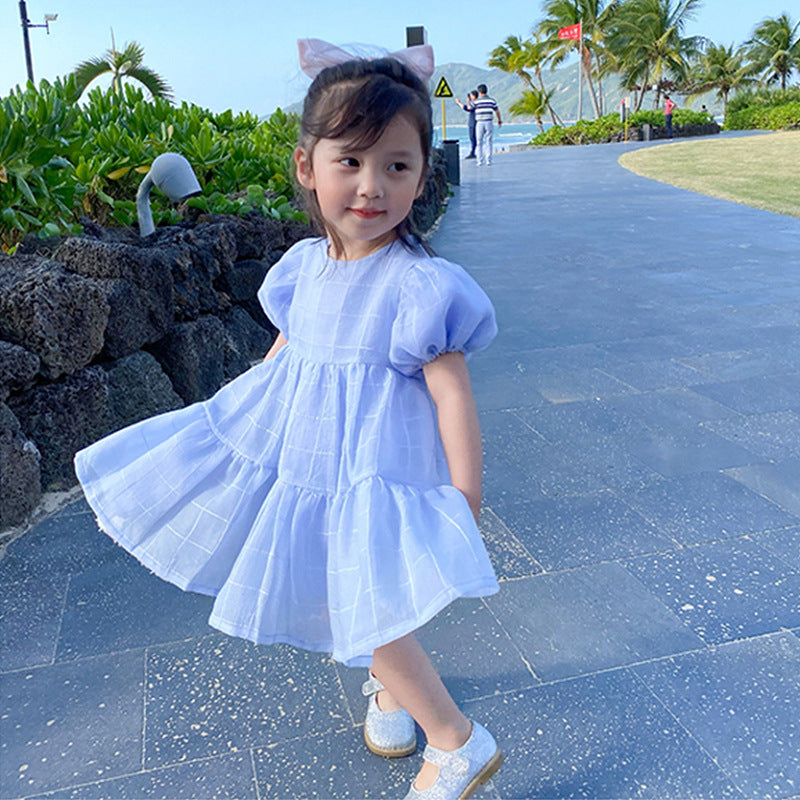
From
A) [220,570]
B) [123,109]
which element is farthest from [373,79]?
[123,109]

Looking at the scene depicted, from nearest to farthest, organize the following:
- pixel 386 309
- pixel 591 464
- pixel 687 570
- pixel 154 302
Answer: pixel 386 309 → pixel 687 570 → pixel 591 464 → pixel 154 302

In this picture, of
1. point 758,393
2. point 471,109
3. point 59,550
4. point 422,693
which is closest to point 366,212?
point 422,693

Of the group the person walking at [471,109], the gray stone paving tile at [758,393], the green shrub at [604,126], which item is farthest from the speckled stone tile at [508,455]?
the green shrub at [604,126]

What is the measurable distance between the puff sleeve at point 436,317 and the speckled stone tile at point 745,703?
0.94 m

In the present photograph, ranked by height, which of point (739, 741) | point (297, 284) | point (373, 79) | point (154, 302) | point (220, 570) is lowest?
point (739, 741)

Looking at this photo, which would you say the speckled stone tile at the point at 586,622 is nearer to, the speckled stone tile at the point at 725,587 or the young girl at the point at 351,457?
the speckled stone tile at the point at 725,587

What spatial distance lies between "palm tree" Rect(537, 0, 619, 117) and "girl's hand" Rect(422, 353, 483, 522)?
35716 mm

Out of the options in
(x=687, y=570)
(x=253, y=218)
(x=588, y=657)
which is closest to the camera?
(x=588, y=657)

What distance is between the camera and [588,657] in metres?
1.88

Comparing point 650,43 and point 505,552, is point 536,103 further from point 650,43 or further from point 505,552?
point 505,552

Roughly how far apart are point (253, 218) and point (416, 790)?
3.41m

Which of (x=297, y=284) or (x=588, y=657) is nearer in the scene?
(x=297, y=284)

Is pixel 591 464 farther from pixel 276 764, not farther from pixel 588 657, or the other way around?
pixel 276 764

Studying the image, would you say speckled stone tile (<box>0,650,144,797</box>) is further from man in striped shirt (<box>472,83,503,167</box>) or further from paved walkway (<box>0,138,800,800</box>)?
man in striped shirt (<box>472,83,503,167</box>)
